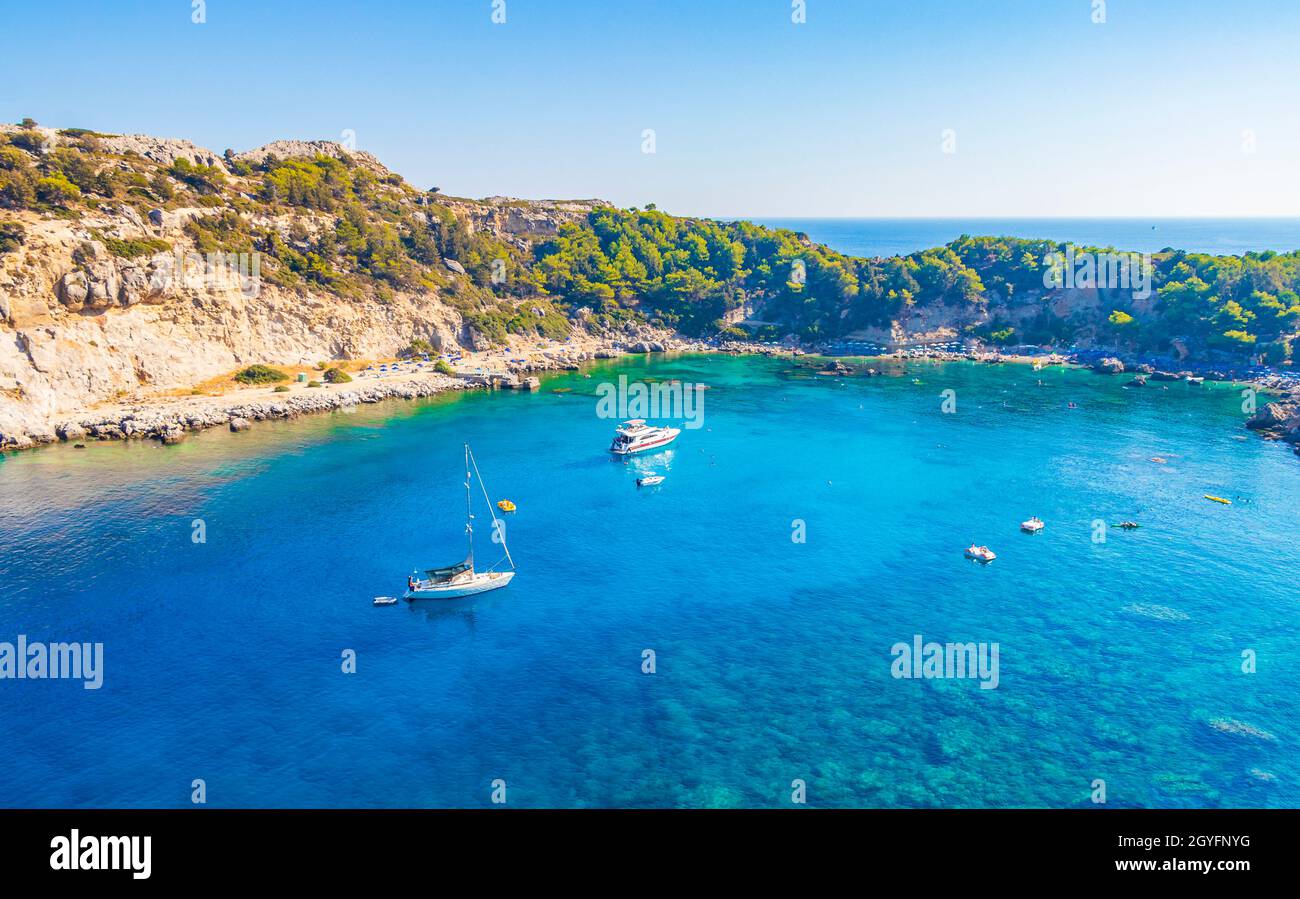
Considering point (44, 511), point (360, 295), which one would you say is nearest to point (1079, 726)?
point (44, 511)

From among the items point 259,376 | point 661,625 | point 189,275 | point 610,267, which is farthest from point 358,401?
point 610,267

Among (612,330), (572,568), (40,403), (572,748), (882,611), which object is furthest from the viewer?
(612,330)

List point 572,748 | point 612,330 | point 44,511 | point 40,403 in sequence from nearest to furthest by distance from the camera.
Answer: point 572,748, point 44,511, point 40,403, point 612,330

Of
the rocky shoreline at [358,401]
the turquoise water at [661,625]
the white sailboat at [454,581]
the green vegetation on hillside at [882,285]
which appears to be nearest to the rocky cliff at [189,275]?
the rocky shoreline at [358,401]

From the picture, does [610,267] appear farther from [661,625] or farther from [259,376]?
[661,625]

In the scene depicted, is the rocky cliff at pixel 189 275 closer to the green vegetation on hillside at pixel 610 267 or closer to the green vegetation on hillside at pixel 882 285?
the green vegetation on hillside at pixel 610 267

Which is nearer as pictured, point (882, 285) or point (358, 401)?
point (358, 401)

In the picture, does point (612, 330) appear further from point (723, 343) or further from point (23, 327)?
point (23, 327)
